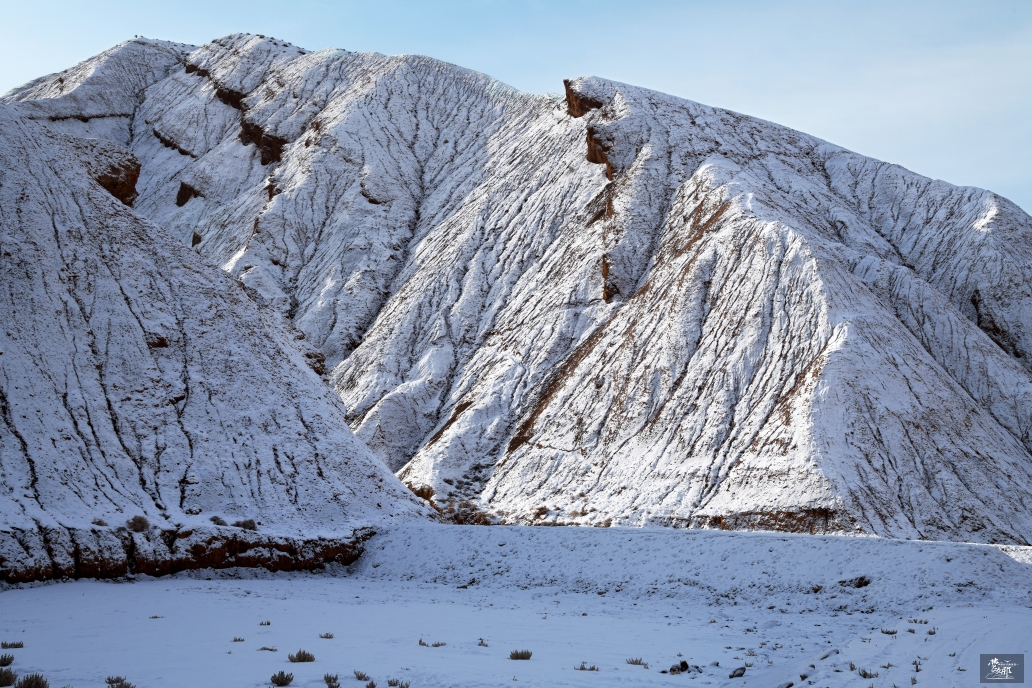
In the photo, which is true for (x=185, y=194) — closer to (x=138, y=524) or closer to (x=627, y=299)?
(x=627, y=299)

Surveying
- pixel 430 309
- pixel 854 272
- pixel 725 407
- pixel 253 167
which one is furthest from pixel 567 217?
pixel 253 167

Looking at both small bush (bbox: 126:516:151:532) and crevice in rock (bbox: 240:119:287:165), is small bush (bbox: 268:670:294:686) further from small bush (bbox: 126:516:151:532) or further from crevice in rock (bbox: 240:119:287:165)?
crevice in rock (bbox: 240:119:287:165)

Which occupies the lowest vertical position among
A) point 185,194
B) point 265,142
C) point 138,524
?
point 138,524

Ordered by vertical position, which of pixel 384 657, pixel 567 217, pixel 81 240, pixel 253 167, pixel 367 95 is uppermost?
pixel 367 95

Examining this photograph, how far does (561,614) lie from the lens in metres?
16.7

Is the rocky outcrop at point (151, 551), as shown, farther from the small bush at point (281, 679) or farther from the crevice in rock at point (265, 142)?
the crevice in rock at point (265, 142)

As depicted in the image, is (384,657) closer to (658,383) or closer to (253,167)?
(658,383)

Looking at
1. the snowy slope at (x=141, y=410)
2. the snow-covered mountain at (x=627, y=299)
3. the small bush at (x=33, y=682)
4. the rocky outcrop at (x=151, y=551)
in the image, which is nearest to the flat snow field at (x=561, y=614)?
the small bush at (x=33, y=682)

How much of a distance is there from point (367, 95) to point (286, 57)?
17746 millimetres

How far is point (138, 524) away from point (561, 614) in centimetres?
1262

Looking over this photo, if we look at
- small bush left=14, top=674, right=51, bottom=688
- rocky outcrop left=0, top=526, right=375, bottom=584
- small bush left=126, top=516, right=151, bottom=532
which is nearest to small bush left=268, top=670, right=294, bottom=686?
small bush left=14, top=674, right=51, bottom=688

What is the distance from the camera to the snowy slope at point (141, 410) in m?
21.9

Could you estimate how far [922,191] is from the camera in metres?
49.7

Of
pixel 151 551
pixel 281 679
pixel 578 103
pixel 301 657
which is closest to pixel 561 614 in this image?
pixel 301 657
